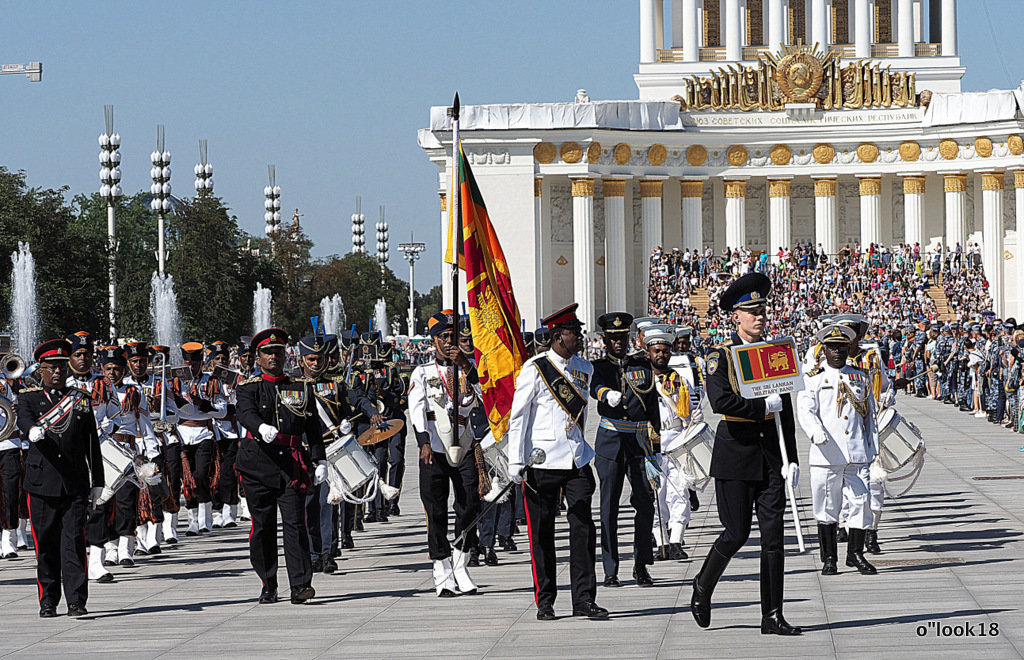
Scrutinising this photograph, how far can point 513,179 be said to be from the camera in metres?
60.2

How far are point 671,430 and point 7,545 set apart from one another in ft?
19.6

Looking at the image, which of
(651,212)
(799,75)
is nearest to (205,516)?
Result: (651,212)

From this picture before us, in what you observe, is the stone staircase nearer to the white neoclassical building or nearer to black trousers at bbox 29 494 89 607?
the white neoclassical building

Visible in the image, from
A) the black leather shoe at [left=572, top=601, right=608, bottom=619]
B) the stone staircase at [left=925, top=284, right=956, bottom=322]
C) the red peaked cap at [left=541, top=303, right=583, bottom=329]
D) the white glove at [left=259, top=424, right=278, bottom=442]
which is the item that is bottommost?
the black leather shoe at [left=572, top=601, right=608, bottom=619]

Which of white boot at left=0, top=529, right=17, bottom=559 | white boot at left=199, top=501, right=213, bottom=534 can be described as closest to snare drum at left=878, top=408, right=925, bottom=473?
white boot at left=199, top=501, right=213, bottom=534

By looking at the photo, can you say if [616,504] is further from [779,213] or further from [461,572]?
[779,213]

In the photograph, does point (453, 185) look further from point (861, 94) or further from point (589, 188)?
point (861, 94)

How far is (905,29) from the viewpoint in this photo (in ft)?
233

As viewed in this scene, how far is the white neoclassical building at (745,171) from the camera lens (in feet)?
198

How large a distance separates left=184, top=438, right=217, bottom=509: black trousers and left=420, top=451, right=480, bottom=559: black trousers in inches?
168

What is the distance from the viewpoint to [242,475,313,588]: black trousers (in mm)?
10969

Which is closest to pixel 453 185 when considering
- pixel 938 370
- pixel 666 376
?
pixel 666 376

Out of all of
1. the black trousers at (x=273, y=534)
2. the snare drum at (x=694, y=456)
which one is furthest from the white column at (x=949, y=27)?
the black trousers at (x=273, y=534)

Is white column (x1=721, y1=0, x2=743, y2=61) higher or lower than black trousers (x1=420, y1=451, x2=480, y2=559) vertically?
higher
